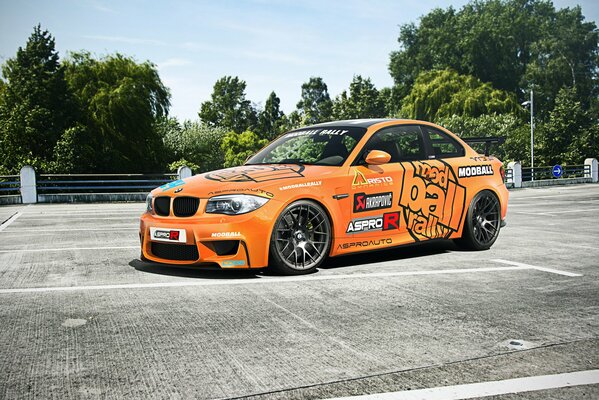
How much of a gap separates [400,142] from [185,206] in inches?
109

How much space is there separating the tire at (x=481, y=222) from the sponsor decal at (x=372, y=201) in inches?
57.1

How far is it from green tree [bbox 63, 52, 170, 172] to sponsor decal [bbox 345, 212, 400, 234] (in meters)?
32.7

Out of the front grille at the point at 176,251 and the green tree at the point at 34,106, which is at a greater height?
the green tree at the point at 34,106

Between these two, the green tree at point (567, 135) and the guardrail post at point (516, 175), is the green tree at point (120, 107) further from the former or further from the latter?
the green tree at point (567, 135)

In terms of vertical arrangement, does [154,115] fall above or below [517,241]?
above

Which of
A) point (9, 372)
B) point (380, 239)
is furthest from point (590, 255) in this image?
point (9, 372)

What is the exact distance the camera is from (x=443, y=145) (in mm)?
7875

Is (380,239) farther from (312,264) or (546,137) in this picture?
(546,137)

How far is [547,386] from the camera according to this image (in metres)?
3.11

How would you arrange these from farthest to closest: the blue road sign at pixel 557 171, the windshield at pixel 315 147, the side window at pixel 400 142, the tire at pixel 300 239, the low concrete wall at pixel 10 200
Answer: the blue road sign at pixel 557 171 → the low concrete wall at pixel 10 200 → the side window at pixel 400 142 → the windshield at pixel 315 147 → the tire at pixel 300 239

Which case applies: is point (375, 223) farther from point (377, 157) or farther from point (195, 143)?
point (195, 143)

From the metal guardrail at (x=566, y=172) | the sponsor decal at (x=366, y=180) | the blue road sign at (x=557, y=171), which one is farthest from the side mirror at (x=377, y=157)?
the blue road sign at (x=557, y=171)

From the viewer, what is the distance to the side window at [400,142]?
7266 mm

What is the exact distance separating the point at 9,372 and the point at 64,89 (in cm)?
3634
